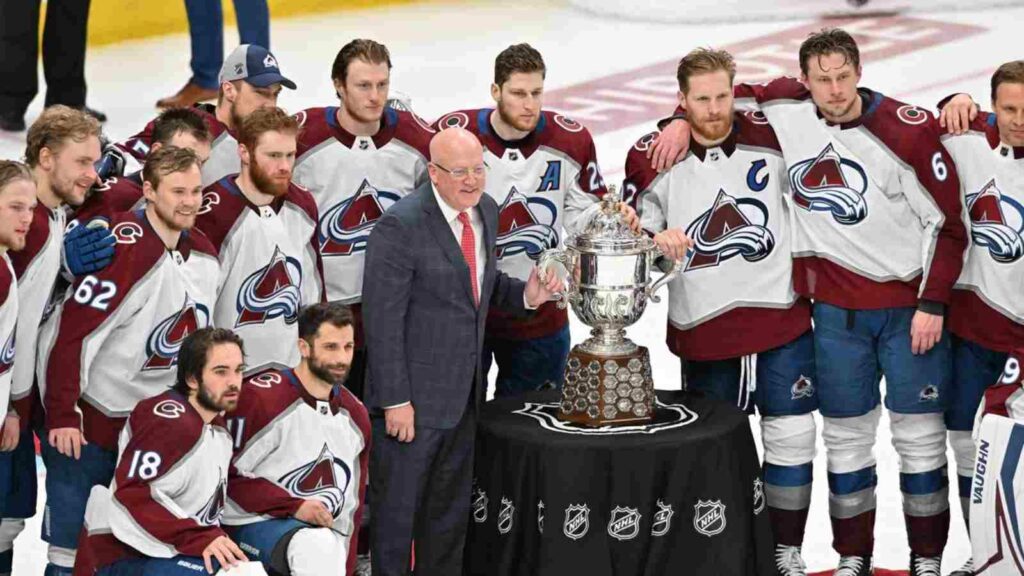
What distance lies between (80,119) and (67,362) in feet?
1.88

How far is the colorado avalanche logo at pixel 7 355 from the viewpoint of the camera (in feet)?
15.1

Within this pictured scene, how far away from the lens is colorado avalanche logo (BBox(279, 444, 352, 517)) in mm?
4777

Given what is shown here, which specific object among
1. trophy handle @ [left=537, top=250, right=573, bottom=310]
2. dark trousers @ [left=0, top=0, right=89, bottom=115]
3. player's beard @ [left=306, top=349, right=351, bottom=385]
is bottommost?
player's beard @ [left=306, top=349, right=351, bottom=385]

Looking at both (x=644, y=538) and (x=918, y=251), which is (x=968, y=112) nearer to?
(x=918, y=251)

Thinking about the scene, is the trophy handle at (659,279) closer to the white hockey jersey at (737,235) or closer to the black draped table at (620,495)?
the white hockey jersey at (737,235)

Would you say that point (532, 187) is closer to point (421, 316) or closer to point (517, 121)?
point (517, 121)

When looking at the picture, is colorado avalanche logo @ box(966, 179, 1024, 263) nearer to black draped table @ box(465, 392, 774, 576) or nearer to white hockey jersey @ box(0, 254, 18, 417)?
black draped table @ box(465, 392, 774, 576)

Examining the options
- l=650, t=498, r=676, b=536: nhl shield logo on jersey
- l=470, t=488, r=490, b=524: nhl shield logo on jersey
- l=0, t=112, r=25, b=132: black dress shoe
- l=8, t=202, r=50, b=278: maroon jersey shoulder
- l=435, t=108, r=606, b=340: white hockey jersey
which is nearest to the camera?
l=8, t=202, r=50, b=278: maroon jersey shoulder

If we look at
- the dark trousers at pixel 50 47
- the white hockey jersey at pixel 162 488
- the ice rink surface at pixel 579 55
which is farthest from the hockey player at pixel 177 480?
the dark trousers at pixel 50 47

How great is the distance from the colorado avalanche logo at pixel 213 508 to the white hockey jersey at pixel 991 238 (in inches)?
74.9

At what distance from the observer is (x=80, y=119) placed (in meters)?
4.81

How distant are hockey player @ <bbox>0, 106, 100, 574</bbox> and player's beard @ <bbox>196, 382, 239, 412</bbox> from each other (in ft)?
1.48

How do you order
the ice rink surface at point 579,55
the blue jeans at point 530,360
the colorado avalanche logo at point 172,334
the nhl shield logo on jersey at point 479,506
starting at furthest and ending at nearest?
1. the ice rink surface at point 579,55
2. the blue jeans at point 530,360
3. the nhl shield logo on jersey at point 479,506
4. the colorado avalanche logo at point 172,334

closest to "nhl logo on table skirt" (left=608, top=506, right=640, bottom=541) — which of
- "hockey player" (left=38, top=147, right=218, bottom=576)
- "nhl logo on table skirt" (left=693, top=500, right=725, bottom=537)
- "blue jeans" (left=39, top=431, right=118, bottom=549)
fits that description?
"nhl logo on table skirt" (left=693, top=500, right=725, bottom=537)
